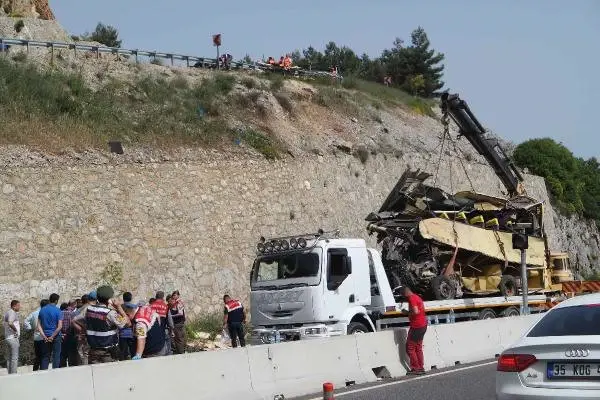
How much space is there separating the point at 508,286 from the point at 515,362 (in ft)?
52.4

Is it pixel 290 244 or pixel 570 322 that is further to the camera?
pixel 290 244

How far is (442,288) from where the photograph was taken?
21.2 m

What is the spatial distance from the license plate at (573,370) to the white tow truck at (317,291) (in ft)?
30.1

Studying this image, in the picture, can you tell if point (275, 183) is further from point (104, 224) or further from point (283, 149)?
point (104, 224)

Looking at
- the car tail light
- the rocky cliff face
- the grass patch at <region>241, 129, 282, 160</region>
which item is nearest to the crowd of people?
the car tail light

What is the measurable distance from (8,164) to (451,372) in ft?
44.7

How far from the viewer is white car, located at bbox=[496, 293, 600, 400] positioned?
24.7 feet

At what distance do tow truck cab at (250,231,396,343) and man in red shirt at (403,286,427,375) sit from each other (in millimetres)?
1962

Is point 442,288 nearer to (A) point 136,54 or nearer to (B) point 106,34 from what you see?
(A) point 136,54

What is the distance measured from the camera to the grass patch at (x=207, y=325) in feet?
78.6

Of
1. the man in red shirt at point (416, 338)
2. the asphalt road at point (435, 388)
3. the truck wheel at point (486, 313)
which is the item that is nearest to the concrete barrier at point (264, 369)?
the man in red shirt at point (416, 338)

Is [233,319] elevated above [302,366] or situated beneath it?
elevated above

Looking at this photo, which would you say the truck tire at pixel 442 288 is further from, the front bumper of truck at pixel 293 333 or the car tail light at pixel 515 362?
the car tail light at pixel 515 362

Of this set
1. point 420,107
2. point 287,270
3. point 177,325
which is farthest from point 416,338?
point 420,107
